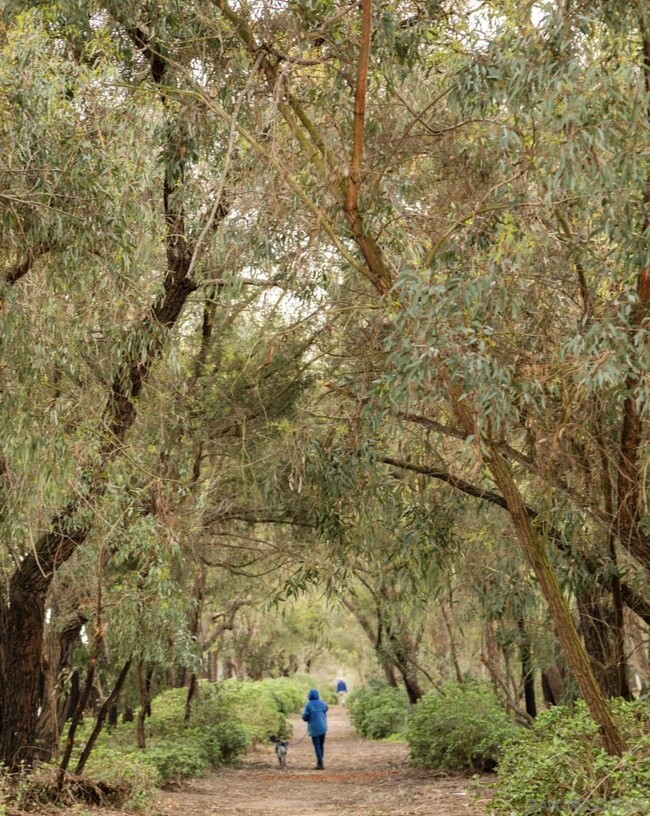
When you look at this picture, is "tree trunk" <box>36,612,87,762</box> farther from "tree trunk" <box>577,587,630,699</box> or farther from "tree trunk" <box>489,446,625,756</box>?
"tree trunk" <box>577,587,630,699</box>

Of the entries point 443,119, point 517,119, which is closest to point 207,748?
point 443,119

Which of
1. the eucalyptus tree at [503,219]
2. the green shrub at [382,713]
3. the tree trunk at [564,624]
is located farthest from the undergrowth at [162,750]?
the eucalyptus tree at [503,219]

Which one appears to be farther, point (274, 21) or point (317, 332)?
point (317, 332)

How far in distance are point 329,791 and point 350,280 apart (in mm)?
8064

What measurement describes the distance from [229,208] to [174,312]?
1.11 metres

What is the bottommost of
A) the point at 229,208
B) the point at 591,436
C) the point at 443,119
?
the point at 591,436

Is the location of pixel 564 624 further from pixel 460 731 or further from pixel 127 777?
pixel 460 731

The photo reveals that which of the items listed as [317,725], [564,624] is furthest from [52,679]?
[317,725]

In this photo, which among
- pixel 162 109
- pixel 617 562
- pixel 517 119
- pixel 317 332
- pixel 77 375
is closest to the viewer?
pixel 517 119

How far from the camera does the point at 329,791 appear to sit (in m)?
14.3

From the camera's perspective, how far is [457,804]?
1076 cm

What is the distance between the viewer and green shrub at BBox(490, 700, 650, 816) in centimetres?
686

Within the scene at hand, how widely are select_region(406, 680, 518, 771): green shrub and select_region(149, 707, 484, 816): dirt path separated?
1.09 ft

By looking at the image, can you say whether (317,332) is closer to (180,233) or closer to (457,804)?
(180,233)
